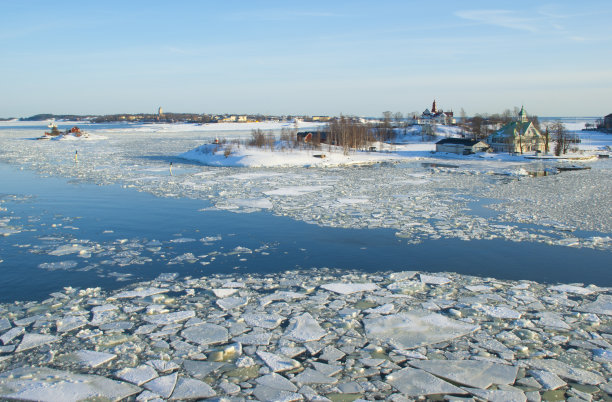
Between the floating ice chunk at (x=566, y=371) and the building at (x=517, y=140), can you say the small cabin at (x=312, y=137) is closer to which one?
the building at (x=517, y=140)

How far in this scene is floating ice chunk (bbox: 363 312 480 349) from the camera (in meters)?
5.73

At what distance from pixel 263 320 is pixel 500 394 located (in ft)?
10.1

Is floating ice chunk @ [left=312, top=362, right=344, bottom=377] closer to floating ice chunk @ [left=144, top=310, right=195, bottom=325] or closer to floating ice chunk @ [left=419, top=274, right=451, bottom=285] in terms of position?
floating ice chunk @ [left=144, top=310, right=195, bottom=325]

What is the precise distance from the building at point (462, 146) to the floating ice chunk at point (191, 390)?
149ft

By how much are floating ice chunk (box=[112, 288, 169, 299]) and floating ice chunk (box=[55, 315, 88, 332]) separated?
81 cm

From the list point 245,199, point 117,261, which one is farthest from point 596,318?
point 245,199

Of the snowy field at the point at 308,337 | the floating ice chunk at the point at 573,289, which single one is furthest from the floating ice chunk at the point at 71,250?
the floating ice chunk at the point at 573,289

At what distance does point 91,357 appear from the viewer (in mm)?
5172

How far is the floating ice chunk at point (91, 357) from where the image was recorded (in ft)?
16.5

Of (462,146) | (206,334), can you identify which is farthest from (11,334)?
(462,146)

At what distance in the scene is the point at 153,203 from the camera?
15.3 m

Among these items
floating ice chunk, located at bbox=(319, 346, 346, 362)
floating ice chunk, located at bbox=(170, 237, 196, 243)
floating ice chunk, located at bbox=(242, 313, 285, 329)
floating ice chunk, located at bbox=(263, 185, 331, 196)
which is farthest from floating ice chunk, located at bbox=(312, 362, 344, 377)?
floating ice chunk, located at bbox=(263, 185, 331, 196)

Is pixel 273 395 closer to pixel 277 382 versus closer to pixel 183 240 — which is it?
pixel 277 382

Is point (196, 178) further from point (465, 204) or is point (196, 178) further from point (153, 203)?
point (465, 204)
